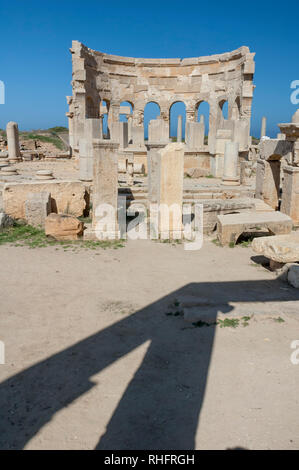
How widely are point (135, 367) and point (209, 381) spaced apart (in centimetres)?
73

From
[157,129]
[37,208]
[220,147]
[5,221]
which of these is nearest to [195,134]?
[220,147]

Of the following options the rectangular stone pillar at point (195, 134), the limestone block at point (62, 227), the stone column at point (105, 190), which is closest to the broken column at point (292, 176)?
the stone column at point (105, 190)

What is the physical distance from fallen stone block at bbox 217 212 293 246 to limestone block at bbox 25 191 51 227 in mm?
3928

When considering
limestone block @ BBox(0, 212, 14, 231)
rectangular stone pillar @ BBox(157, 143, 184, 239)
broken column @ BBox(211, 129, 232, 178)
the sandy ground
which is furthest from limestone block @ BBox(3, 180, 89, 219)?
broken column @ BBox(211, 129, 232, 178)

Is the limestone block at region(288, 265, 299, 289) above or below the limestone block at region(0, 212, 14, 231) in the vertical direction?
below

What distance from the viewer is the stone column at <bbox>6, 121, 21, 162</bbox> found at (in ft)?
55.7

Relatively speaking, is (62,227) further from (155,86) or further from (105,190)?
(155,86)

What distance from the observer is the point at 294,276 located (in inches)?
217

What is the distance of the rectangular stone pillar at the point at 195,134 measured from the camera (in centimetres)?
1578

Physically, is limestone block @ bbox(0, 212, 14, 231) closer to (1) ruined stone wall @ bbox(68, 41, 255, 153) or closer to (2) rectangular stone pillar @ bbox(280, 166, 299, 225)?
(2) rectangular stone pillar @ bbox(280, 166, 299, 225)

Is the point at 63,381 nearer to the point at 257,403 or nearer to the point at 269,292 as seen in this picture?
the point at 257,403

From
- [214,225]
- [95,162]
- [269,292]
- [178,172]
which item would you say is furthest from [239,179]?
[269,292]

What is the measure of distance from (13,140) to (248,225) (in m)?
13.8

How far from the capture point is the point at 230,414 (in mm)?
2941
